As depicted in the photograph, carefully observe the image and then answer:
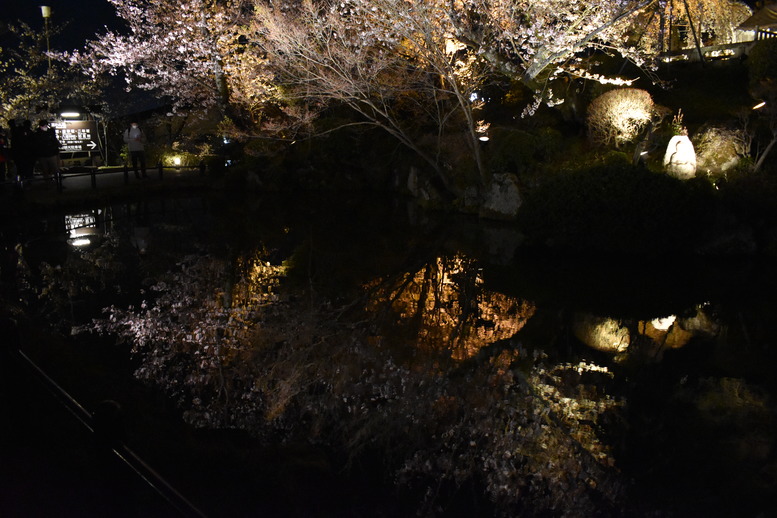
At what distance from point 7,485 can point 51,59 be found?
26.5 meters

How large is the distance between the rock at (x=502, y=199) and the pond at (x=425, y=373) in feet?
12.6

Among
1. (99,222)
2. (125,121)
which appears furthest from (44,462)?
(125,121)

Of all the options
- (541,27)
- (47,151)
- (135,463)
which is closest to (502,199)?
(541,27)

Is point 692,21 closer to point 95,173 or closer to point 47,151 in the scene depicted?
point 95,173

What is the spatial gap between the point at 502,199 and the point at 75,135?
655 inches

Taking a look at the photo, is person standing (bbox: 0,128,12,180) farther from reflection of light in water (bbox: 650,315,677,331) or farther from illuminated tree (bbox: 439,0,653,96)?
reflection of light in water (bbox: 650,315,677,331)

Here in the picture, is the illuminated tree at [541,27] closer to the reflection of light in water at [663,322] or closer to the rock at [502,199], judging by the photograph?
the rock at [502,199]

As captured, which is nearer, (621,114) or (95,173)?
(621,114)

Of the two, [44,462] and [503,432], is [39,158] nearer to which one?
[44,462]

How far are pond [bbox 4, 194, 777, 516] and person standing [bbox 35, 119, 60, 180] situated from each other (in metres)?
5.17

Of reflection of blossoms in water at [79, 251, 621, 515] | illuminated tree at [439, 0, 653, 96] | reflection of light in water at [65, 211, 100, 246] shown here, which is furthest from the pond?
illuminated tree at [439, 0, 653, 96]

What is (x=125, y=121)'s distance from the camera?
86.2 feet

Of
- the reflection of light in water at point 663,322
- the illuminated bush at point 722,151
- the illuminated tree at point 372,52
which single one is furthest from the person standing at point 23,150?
the illuminated bush at point 722,151

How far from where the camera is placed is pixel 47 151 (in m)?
16.6
